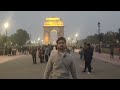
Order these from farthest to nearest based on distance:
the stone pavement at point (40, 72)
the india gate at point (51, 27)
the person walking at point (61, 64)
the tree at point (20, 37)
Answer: the india gate at point (51, 27)
the tree at point (20, 37)
the stone pavement at point (40, 72)
the person walking at point (61, 64)

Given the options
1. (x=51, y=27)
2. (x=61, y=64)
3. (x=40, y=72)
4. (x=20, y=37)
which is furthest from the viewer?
(x=51, y=27)

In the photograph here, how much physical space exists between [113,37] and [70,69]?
89.9 meters

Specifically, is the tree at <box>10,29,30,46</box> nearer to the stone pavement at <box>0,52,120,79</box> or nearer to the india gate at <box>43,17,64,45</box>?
the india gate at <box>43,17,64,45</box>

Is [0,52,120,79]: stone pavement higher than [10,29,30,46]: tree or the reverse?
the reverse

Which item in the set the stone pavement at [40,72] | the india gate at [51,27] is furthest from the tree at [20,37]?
the stone pavement at [40,72]

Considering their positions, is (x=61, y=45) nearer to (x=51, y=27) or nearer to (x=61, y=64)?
(x=61, y=64)

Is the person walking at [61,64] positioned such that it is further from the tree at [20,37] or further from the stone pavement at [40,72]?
the tree at [20,37]

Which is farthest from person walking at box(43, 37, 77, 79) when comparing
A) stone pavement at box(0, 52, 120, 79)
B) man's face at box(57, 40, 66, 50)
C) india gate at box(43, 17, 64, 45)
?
india gate at box(43, 17, 64, 45)

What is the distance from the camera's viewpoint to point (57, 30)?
5098 inches

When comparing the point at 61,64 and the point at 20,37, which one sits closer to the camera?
the point at 61,64

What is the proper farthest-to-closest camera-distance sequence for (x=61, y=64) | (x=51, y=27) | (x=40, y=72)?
(x=51, y=27) < (x=40, y=72) < (x=61, y=64)

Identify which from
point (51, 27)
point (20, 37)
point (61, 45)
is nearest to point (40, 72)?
point (61, 45)

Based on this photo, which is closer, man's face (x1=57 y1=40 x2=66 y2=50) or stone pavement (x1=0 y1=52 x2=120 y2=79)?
man's face (x1=57 y1=40 x2=66 y2=50)
